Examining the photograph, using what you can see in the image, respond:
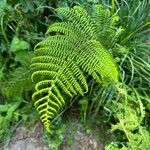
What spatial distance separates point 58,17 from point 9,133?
88 cm

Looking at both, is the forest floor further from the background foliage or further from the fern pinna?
the fern pinna

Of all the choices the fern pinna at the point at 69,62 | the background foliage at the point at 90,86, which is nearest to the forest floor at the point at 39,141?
the background foliage at the point at 90,86

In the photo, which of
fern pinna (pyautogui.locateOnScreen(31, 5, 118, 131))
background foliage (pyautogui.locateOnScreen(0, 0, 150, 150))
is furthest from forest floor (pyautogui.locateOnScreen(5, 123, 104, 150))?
fern pinna (pyautogui.locateOnScreen(31, 5, 118, 131))

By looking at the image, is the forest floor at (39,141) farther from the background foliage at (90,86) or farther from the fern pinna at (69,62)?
the fern pinna at (69,62)

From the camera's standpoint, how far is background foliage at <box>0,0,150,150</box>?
2529mm

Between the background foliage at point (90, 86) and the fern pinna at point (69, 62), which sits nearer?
the fern pinna at point (69, 62)

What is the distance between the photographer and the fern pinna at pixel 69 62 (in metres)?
2.36

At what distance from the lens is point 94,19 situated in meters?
2.58

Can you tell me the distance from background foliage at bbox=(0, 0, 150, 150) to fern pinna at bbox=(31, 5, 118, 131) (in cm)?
11

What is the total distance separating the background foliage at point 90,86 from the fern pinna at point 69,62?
11 cm

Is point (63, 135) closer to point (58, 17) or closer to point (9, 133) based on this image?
point (9, 133)

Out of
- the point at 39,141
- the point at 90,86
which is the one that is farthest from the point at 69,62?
the point at 39,141

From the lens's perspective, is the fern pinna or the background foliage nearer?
the fern pinna

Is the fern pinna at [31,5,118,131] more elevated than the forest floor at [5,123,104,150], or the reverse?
the fern pinna at [31,5,118,131]
